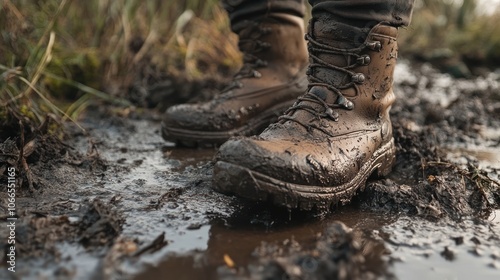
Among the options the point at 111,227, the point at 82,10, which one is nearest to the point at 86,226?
the point at 111,227

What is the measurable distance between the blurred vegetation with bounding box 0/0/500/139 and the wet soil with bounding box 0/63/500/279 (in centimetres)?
46

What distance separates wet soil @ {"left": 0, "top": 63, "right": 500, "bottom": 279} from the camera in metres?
1.35

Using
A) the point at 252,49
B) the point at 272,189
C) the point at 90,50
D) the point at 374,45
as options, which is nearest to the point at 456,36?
the point at 90,50

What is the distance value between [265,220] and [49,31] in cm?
211

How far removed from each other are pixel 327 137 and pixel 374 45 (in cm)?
39

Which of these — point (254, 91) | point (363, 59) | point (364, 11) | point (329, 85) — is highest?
point (364, 11)

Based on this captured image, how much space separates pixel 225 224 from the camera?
5.43 ft

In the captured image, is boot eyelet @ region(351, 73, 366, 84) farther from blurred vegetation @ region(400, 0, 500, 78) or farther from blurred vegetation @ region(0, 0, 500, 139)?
blurred vegetation @ region(400, 0, 500, 78)

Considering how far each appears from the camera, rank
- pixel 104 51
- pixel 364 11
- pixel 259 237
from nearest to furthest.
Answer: pixel 259 237 → pixel 364 11 → pixel 104 51

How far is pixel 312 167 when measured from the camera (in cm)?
171

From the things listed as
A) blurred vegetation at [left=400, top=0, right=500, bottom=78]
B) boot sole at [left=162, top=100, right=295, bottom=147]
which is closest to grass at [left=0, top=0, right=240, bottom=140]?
boot sole at [left=162, top=100, right=295, bottom=147]

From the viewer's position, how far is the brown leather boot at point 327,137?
5.36 feet

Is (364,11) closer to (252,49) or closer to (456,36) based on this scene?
(252,49)

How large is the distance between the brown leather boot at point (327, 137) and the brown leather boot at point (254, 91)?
0.71 meters
